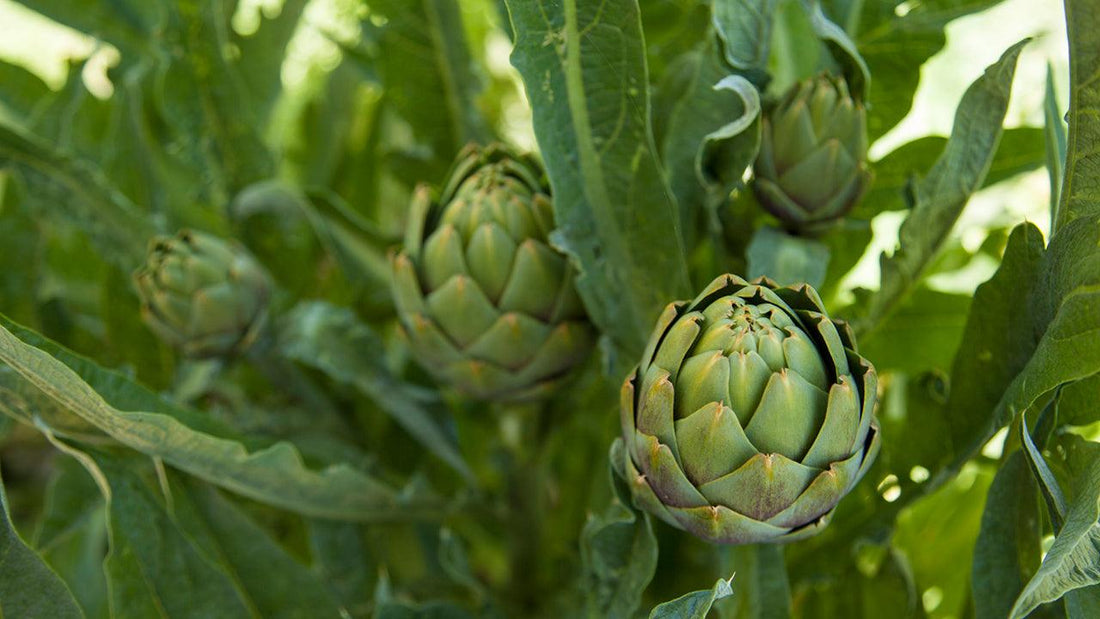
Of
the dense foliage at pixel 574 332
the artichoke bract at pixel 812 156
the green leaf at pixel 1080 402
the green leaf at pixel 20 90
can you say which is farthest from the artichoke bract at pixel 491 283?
the green leaf at pixel 20 90

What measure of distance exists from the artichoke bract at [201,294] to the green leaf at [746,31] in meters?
0.29

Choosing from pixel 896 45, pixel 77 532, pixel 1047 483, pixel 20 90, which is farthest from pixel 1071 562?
pixel 20 90

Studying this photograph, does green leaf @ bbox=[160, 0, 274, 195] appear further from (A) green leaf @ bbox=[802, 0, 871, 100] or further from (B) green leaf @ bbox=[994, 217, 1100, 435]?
(B) green leaf @ bbox=[994, 217, 1100, 435]

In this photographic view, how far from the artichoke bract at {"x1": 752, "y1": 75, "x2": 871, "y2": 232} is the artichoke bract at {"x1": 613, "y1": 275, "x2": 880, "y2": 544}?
0.27 ft

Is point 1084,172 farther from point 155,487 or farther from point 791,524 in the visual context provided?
point 155,487

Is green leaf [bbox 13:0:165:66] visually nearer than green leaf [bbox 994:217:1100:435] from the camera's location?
No

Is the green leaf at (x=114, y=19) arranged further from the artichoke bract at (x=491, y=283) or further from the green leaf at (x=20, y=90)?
the artichoke bract at (x=491, y=283)

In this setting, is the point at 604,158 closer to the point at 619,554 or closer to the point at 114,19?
the point at 619,554

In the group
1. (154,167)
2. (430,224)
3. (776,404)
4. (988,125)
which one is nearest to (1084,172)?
(988,125)

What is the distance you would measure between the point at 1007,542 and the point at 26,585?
0.43 metres

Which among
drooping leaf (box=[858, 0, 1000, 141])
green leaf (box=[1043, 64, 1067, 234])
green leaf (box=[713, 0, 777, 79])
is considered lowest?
green leaf (box=[1043, 64, 1067, 234])

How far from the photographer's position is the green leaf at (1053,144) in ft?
1.46

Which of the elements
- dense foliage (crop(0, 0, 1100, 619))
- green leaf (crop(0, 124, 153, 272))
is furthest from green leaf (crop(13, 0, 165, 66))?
green leaf (crop(0, 124, 153, 272))

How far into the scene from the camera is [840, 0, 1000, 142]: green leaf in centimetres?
55
